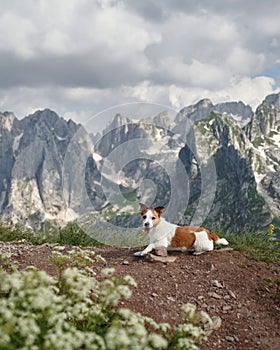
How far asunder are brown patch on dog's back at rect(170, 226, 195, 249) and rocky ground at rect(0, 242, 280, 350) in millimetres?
310

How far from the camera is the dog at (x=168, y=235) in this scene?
9711mm

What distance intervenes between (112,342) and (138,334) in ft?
1.10

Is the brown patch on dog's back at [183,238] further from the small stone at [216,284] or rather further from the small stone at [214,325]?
the small stone at [214,325]

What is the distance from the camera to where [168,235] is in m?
10.2

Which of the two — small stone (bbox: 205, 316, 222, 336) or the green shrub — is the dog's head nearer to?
small stone (bbox: 205, 316, 222, 336)

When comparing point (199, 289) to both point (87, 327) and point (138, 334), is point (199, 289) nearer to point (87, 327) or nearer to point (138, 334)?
point (87, 327)

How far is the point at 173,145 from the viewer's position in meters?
14.5

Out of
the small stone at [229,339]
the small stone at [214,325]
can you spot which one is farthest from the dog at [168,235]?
the small stone at [229,339]

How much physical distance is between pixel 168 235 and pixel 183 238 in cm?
47

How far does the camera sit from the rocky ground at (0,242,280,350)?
724cm

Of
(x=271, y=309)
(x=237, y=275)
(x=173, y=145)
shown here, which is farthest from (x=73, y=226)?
(x=271, y=309)

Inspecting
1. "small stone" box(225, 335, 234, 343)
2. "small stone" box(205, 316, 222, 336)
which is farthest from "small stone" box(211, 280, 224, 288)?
"small stone" box(225, 335, 234, 343)

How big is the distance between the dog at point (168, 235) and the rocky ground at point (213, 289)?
0.94 feet

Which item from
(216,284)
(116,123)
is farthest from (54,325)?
(116,123)
